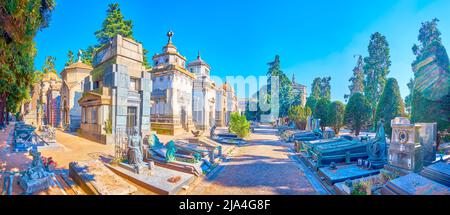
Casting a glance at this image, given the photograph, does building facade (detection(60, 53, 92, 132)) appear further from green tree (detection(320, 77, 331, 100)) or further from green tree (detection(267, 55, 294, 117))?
green tree (detection(320, 77, 331, 100))

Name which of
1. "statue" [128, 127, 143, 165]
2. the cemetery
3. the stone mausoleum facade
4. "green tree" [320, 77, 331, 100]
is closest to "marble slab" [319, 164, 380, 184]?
the cemetery

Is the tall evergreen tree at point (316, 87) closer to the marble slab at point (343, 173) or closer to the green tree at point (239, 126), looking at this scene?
the green tree at point (239, 126)

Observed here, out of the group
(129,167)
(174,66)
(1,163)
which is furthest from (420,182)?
(174,66)

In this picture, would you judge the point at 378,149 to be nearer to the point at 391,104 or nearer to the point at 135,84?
the point at 391,104

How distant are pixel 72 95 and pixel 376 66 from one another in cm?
4730

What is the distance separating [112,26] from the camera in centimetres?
3095

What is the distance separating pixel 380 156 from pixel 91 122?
1900 centimetres

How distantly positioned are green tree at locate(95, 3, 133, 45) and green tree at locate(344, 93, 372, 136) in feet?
119

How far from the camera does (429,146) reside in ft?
26.8

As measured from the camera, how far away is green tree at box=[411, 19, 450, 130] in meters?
12.2

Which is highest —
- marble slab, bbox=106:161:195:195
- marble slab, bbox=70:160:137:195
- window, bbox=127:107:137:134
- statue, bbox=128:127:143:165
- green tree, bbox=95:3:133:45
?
green tree, bbox=95:3:133:45

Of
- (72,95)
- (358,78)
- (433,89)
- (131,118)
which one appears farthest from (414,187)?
(358,78)
